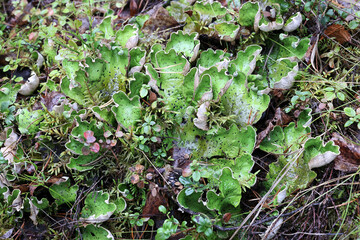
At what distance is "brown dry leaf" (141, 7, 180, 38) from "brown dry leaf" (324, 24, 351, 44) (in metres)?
1.46

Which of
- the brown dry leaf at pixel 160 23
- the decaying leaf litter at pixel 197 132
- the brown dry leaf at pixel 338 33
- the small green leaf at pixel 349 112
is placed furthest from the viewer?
the brown dry leaf at pixel 160 23

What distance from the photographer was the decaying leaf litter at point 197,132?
2172mm

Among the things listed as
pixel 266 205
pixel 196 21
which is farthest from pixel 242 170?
pixel 196 21

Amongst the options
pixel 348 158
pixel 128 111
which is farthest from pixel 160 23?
pixel 348 158

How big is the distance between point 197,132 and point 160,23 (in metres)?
1.33

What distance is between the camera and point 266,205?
213cm

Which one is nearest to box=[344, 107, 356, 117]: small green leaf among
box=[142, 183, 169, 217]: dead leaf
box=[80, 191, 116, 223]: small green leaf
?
box=[142, 183, 169, 217]: dead leaf

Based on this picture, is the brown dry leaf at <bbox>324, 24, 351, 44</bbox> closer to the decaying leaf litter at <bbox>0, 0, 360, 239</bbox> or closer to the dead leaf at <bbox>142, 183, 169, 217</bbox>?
the decaying leaf litter at <bbox>0, 0, 360, 239</bbox>

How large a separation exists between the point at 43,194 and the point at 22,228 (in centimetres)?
29

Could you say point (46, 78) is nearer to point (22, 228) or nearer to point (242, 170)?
point (22, 228)

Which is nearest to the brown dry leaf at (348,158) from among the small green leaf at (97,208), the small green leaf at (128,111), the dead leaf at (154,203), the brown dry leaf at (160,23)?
the dead leaf at (154,203)

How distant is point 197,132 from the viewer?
8.12ft

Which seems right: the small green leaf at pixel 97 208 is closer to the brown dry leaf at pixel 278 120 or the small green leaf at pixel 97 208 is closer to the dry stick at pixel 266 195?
the dry stick at pixel 266 195

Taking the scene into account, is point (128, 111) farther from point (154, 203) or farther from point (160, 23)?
point (160, 23)
